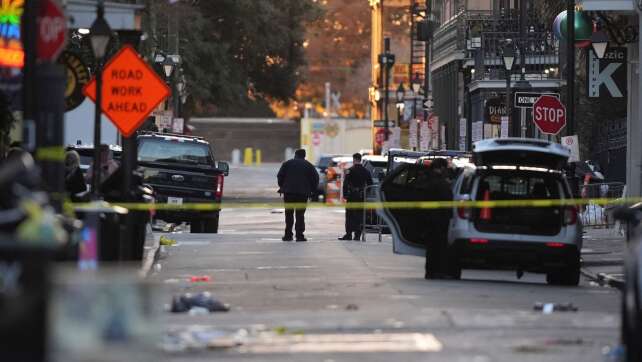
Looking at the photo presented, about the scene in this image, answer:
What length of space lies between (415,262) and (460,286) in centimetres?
544

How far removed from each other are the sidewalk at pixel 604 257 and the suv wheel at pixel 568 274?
0.56 m

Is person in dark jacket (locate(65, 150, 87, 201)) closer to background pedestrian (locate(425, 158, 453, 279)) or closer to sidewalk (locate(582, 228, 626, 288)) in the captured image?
background pedestrian (locate(425, 158, 453, 279))

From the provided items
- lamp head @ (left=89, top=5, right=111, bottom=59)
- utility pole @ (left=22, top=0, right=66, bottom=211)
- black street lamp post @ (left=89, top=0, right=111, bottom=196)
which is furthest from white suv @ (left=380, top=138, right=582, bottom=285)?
utility pole @ (left=22, top=0, right=66, bottom=211)

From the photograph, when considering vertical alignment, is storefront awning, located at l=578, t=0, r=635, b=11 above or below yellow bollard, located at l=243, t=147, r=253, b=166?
above

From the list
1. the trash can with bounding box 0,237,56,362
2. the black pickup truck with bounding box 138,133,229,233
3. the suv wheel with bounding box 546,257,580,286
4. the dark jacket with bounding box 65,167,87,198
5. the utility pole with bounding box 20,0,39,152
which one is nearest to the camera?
the trash can with bounding box 0,237,56,362

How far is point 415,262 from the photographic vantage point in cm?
2619

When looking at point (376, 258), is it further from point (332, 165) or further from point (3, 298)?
point (332, 165)

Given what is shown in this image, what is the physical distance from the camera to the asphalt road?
44.1 ft

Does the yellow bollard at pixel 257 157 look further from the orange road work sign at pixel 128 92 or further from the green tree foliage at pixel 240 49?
the orange road work sign at pixel 128 92

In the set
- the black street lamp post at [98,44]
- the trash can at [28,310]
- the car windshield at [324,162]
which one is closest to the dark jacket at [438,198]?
the black street lamp post at [98,44]

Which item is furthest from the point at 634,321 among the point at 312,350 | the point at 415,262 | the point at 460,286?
the point at 415,262

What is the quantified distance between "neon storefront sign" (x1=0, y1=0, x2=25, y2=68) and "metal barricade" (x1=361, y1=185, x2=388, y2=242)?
32.5 ft

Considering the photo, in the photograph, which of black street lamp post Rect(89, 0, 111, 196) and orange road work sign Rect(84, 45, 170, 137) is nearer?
black street lamp post Rect(89, 0, 111, 196)

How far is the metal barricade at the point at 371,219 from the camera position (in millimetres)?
32531
